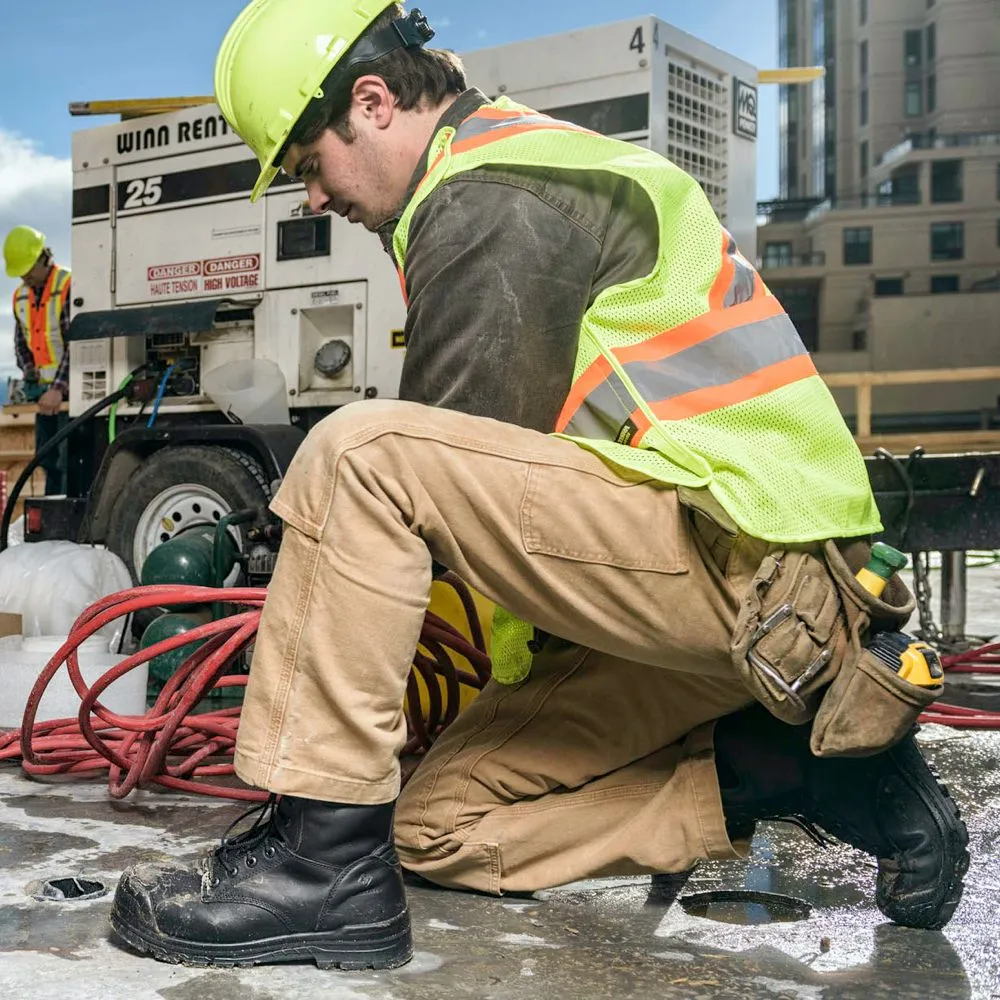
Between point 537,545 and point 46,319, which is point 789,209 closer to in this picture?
point 46,319

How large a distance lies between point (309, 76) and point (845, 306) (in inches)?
1843

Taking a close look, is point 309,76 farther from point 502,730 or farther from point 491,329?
point 502,730

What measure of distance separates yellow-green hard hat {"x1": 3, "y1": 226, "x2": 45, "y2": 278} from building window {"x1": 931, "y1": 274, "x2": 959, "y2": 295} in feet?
134

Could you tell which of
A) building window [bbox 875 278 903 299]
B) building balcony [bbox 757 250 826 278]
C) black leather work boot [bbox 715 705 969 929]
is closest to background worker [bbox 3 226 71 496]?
black leather work boot [bbox 715 705 969 929]

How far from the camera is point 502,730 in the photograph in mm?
2365

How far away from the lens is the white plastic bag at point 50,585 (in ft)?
16.8

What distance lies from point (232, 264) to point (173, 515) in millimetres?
1232

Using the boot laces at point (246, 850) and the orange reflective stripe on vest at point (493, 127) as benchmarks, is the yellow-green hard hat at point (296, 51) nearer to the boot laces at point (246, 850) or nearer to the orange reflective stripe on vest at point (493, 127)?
the orange reflective stripe on vest at point (493, 127)

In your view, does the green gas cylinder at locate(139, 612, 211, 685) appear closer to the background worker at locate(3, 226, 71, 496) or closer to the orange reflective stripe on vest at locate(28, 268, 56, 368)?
the background worker at locate(3, 226, 71, 496)

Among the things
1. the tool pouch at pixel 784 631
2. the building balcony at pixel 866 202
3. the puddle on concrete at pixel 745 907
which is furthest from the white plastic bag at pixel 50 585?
the building balcony at pixel 866 202

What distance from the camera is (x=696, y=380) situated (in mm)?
2045

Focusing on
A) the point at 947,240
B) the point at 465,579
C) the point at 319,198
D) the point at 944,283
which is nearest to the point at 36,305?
the point at 319,198

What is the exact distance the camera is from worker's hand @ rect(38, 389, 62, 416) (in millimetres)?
7199

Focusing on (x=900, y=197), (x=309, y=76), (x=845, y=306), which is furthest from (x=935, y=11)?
(x=309, y=76)
